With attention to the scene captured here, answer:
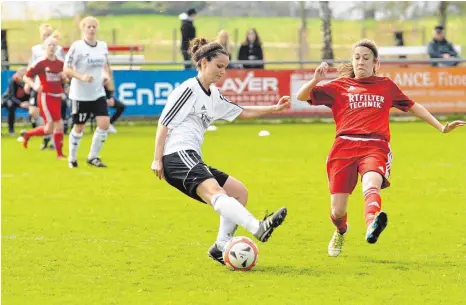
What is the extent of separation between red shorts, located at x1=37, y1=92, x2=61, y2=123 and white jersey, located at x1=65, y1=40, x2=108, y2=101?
1185 millimetres

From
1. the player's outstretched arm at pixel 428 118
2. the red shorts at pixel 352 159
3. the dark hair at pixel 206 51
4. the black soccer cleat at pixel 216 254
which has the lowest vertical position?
the black soccer cleat at pixel 216 254

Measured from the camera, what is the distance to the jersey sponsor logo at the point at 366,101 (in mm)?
9641

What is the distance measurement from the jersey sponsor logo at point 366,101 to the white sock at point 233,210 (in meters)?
1.34

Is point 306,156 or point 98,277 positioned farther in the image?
point 306,156

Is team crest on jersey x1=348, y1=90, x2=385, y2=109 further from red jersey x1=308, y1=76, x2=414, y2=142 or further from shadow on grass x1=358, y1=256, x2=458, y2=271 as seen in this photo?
shadow on grass x1=358, y1=256, x2=458, y2=271

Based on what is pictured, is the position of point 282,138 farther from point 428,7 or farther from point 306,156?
point 428,7

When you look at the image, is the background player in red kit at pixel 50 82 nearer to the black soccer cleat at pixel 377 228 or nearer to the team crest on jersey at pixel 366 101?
the team crest on jersey at pixel 366 101

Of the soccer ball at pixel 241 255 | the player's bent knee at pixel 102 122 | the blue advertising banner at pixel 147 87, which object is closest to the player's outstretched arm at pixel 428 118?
the soccer ball at pixel 241 255

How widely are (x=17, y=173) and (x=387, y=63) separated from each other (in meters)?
12.6

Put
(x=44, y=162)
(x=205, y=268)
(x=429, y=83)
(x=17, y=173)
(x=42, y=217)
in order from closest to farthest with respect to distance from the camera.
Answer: (x=205, y=268), (x=42, y=217), (x=17, y=173), (x=44, y=162), (x=429, y=83)

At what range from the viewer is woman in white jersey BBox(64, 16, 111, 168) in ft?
57.3

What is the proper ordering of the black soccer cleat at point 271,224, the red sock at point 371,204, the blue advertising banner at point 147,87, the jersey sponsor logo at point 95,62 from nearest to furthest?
1. the black soccer cleat at point 271,224
2. the red sock at point 371,204
3. the jersey sponsor logo at point 95,62
4. the blue advertising banner at point 147,87

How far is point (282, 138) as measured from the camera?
76.4ft

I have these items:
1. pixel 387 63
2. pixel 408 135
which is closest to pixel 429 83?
pixel 387 63
